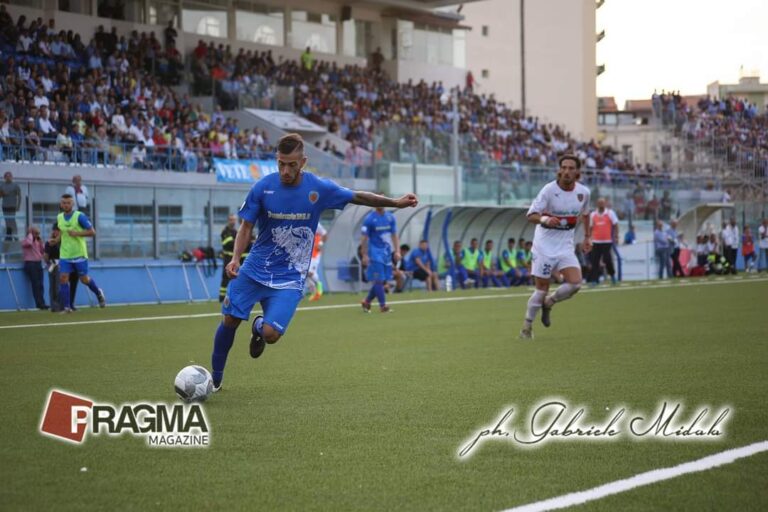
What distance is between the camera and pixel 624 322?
17688 millimetres

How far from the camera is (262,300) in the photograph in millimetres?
9430

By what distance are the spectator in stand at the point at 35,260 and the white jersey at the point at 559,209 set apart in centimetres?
1327

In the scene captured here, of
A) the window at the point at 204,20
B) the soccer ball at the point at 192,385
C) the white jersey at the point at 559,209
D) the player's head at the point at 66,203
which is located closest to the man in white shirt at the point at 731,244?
the window at the point at 204,20

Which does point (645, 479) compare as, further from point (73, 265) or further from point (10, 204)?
point (10, 204)

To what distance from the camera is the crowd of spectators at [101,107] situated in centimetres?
2961

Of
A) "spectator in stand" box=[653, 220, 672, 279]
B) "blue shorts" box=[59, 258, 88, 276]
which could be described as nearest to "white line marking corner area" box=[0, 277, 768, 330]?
"blue shorts" box=[59, 258, 88, 276]

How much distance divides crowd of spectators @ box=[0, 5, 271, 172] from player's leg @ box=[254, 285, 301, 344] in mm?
20261

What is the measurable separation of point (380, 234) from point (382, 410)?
13511 mm

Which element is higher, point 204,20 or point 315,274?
point 204,20

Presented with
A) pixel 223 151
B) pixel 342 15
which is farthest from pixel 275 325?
pixel 342 15

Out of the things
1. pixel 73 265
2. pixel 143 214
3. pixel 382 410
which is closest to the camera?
pixel 382 410

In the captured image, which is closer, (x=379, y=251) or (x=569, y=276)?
(x=569, y=276)

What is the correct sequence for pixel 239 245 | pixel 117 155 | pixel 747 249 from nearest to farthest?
pixel 239 245 → pixel 117 155 → pixel 747 249

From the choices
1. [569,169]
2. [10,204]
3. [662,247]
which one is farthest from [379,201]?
[662,247]
